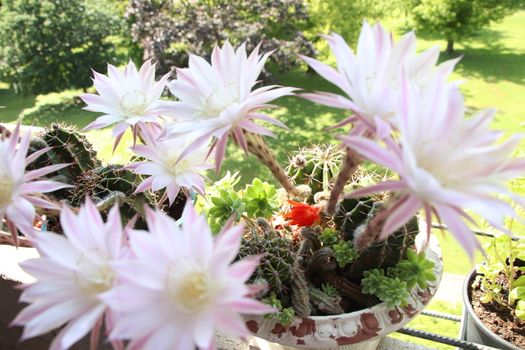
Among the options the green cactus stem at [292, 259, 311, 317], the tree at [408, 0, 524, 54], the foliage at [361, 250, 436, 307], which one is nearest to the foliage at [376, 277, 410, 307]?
the foliage at [361, 250, 436, 307]

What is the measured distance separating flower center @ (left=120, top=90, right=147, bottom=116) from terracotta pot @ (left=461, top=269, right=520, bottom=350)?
33.0 inches

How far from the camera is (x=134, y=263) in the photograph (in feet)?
1.30

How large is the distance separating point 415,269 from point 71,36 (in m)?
6.14

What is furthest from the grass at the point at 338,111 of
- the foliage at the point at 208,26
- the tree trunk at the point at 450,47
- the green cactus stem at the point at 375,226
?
the green cactus stem at the point at 375,226

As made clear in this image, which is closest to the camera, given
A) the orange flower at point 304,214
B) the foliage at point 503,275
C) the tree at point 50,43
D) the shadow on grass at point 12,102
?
the orange flower at point 304,214

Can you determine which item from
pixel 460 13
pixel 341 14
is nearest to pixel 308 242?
pixel 341 14

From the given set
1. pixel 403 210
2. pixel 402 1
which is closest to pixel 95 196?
pixel 403 210

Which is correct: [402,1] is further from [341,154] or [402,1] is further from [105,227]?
[105,227]

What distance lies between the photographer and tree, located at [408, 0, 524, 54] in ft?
20.5

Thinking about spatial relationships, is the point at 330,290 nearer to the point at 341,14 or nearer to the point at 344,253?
the point at 344,253

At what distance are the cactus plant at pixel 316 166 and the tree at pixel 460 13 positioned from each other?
6.13 metres

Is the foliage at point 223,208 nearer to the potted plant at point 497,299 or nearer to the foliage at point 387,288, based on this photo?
the foliage at point 387,288

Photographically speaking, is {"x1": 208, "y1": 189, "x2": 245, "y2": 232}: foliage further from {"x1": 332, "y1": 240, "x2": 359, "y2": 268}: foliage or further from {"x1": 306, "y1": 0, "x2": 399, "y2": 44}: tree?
{"x1": 306, "y1": 0, "x2": 399, "y2": 44}: tree

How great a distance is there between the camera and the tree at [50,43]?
585cm
